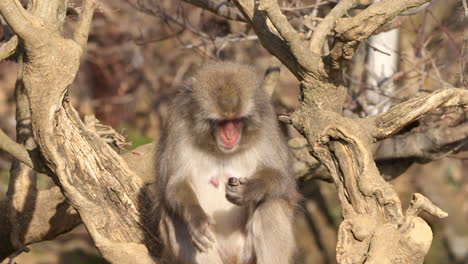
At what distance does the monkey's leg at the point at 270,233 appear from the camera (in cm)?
390

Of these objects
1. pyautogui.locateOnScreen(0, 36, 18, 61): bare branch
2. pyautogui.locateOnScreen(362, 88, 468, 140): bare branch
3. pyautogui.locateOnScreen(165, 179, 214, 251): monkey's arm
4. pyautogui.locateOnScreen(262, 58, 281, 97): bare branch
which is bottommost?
pyautogui.locateOnScreen(165, 179, 214, 251): monkey's arm

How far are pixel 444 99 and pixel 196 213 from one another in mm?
1392

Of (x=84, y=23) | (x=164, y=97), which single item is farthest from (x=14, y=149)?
(x=164, y=97)

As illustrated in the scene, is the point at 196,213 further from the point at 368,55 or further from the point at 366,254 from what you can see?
the point at 368,55

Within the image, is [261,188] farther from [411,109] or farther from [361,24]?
[361,24]

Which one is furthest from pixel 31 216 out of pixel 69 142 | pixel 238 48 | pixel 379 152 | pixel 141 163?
pixel 238 48

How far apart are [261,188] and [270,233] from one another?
12.1 inches

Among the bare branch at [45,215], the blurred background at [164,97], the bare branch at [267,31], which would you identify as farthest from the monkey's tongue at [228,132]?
the blurred background at [164,97]

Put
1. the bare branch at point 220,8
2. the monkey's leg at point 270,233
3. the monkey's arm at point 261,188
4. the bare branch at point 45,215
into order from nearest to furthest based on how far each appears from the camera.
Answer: the monkey's arm at point 261,188 → the monkey's leg at point 270,233 → the bare branch at point 45,215 → the bare branch at point 220,8

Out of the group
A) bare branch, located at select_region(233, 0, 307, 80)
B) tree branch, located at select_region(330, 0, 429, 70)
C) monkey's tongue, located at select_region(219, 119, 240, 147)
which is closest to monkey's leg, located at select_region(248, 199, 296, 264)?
monkey's tongue, located at select_region(219, 119, 240, 147)

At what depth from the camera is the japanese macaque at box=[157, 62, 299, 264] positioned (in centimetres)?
370

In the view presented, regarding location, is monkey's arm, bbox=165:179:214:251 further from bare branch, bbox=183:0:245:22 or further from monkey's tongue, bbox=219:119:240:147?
bare branch, bbox=183:0:245:22

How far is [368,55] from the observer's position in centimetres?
569

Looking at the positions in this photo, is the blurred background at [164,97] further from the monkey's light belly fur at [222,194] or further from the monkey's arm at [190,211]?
the monkey's arm at [190,211]
